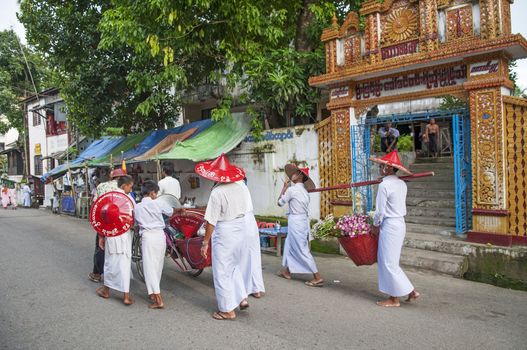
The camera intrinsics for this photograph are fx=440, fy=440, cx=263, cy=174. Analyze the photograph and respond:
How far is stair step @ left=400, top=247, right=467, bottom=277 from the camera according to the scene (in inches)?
272

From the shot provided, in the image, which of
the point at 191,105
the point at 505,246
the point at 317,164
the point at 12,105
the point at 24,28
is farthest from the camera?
the point at 12,105

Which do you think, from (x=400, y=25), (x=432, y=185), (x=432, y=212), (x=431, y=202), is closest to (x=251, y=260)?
(x=432, y=212)

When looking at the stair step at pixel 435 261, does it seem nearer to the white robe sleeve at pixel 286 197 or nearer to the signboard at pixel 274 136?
the white robe sleeve at pixel 286 197

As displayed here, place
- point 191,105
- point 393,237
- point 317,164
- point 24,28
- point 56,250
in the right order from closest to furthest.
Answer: point 393,237
point 56,250
point 317,164
point 24,28
point 191,105

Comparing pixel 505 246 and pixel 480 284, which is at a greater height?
pixel 505 246

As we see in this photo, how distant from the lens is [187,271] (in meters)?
6.85

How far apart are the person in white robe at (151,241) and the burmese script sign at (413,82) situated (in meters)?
5.36

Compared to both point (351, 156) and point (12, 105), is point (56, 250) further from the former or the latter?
point (12, 105)

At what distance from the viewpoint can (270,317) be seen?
→ 193 inches

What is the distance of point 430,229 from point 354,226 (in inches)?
145

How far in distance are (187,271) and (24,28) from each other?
11.9 metres

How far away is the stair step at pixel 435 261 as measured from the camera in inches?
272

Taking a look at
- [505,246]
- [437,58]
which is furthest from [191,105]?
[505,246]

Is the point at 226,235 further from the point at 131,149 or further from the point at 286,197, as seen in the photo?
the point at 131,149
